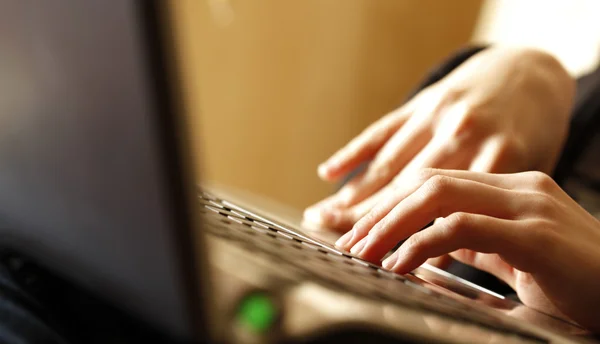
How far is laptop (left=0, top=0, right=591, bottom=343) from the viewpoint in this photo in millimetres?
113

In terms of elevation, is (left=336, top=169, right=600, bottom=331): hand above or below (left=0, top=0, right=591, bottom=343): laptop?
below

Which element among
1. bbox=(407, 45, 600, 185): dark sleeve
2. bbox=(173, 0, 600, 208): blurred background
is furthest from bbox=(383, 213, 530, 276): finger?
bbox=(173, 0, 600, 208): blurred background

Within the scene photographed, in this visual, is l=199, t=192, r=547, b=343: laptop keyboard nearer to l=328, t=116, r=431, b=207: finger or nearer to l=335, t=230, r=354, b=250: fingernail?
l=335, t=230, r=354, b=250: fingernail

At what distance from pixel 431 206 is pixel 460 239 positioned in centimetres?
3

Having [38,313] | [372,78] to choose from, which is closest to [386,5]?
[372,78]

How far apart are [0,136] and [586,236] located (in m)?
0.35

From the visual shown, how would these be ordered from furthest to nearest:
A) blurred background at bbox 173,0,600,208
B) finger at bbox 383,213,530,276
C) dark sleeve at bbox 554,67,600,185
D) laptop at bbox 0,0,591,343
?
blurred background at bbox 173,0,600,208, dark sleeve at bbox 554,67,600,185, finger at bbox 383,213,530,276, laptop at bbox 0,0,591,343

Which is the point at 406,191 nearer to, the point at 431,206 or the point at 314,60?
the point at 431,206

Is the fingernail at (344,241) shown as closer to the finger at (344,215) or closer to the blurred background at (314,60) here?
the finger at (344,215)

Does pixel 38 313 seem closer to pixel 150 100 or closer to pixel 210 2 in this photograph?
pixel 150 100

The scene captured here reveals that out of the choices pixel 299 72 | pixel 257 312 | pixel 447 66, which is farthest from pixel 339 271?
pixel 299 72

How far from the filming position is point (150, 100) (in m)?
0.11

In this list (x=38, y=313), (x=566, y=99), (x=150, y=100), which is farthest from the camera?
(x=566, y=99)

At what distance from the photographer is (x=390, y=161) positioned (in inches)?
17.7
